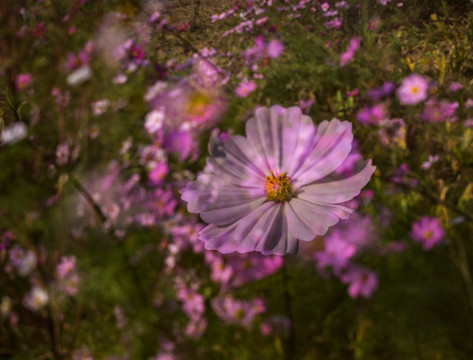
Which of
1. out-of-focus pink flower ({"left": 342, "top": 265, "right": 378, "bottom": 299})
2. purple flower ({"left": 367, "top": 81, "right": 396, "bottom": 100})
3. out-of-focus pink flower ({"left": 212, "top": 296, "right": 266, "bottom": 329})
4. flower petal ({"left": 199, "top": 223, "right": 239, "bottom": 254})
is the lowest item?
out-of-focus pink flower ({"left": 212, "top": 296, "right": 266, "bottom": 329})

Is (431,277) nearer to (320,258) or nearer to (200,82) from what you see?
(320,258)

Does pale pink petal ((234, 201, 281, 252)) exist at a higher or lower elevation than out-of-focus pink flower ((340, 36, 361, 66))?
higher

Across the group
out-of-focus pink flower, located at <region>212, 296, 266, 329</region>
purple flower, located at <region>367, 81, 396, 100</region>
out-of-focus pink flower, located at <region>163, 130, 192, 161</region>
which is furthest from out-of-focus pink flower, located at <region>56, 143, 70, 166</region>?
purple flower, located at <region>367, 81, 396, 100</region>

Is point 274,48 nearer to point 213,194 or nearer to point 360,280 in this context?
point 213,194

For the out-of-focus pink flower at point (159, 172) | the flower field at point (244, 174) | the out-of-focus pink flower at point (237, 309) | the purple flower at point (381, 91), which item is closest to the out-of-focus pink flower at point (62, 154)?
the flower field at point (244, 174)

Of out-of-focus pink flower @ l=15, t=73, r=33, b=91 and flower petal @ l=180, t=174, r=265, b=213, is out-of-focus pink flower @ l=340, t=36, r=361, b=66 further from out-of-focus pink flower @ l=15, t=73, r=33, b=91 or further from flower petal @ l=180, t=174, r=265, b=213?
out-of-focus pink flower @ l=15, t=73, r=33, b=91

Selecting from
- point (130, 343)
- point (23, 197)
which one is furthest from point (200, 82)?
point (130, 343)

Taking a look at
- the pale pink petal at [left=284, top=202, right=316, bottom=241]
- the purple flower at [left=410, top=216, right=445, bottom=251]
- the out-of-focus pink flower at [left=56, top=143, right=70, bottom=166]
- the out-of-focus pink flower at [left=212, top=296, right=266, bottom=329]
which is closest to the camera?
the pale pink petal at [left=284, top=202, right=316, bottom=241]
